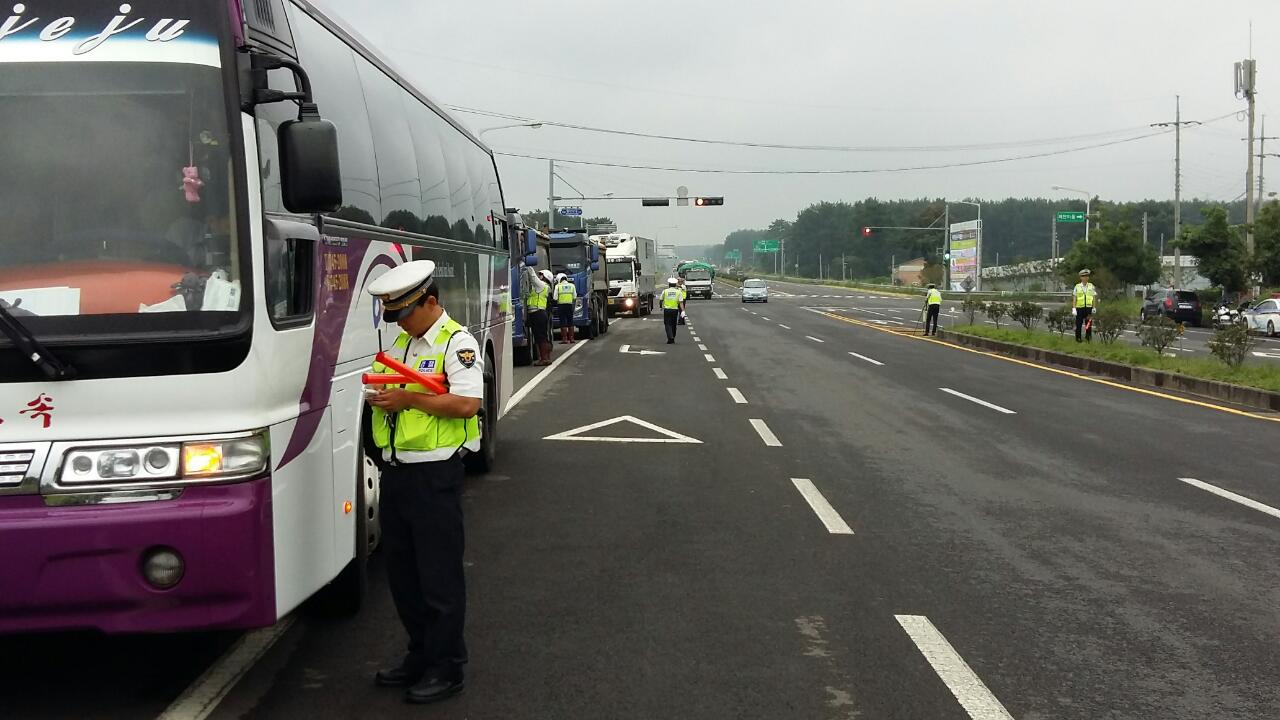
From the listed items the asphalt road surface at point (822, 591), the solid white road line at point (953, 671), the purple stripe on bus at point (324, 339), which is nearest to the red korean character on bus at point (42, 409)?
the purple stripe on bus at point (324, 339)

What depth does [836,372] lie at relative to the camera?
65.5 ft

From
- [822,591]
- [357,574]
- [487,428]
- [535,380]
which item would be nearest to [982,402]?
[535,380]

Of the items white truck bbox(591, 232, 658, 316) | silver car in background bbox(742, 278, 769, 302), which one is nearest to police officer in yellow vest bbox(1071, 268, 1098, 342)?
white truck bbox(591, 232, 658, 316)

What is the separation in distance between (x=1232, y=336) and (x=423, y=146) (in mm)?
15472

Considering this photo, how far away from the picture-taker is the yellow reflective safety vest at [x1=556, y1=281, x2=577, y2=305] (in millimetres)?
26062

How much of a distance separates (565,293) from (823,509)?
61.2ft

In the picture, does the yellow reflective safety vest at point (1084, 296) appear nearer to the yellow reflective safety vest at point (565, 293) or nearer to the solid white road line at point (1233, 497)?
the yellow reflective safety vest at point (565, 293)

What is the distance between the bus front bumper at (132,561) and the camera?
376cm

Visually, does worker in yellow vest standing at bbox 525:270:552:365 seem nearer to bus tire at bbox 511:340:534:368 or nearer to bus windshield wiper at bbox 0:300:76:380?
bus tire at bbox 511:340:534:368

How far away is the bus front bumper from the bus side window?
2.24 ft

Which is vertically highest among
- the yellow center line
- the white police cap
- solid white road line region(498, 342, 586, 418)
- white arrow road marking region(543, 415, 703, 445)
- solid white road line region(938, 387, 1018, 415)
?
the white police cap

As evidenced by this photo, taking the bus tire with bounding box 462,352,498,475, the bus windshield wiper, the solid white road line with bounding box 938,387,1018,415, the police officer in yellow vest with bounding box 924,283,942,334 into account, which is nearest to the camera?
the bus windshield wiper

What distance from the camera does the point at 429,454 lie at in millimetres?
4328

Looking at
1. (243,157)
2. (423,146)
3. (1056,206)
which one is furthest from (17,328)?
(1056,206)
